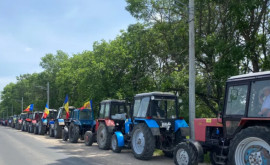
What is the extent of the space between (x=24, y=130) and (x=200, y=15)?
29058 mm

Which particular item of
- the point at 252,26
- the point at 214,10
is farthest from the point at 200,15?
the point at 252,26

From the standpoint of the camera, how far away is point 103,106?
51.4ft

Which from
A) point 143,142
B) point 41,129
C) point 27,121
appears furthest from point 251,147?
point 27,121

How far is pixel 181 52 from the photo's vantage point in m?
15.4

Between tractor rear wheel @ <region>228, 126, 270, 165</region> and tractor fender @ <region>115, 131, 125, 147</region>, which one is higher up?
tractor rear wheel @ <region>228, 126, 270, 165</region>

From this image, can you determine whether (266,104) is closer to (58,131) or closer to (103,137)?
(103,137)

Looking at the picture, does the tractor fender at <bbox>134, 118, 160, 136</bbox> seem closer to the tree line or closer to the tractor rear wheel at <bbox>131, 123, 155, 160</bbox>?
the tractor rear wheel at <bbox>131, 123, 155, 160</bbox>

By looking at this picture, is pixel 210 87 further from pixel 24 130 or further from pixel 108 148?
pixel 24 130

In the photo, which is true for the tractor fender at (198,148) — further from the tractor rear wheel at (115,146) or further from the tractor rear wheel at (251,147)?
the tractor rear wheel at (115,146)

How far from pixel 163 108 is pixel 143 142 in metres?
1.57

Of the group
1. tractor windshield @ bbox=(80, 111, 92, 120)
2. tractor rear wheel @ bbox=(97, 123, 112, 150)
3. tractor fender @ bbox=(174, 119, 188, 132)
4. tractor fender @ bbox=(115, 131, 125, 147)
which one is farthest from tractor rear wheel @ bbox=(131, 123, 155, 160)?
tractor windshield @ bbox=(80, 111, 92, 120)

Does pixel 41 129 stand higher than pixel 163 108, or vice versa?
pixel 163 108

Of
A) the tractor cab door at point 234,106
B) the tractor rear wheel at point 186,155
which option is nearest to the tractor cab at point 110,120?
the tractor rear wheel at point 186,155

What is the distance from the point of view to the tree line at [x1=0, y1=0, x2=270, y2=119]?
12.1m
